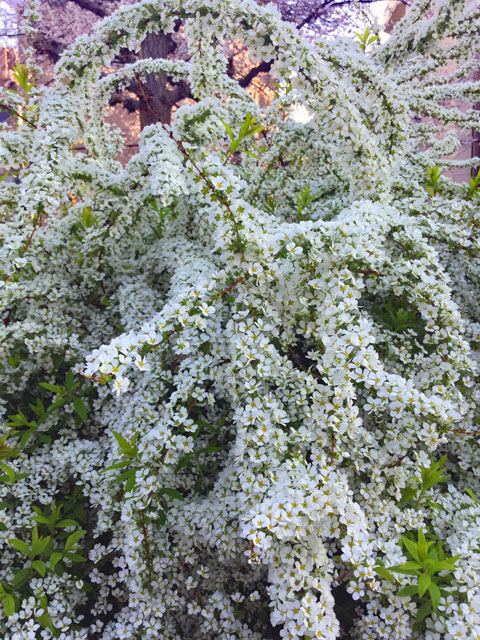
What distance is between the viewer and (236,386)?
1.39m

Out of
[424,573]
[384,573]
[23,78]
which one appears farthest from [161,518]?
[23,78]

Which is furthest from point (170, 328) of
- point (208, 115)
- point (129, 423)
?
point (208, 115)

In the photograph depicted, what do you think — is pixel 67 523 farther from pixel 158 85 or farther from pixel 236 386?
pixel 158 85

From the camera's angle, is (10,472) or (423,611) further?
(10,472)

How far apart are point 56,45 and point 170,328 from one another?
39.0 feet

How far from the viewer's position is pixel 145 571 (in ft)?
4.73

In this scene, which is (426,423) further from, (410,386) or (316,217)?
(316,217)

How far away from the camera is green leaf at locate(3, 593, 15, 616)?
52.2 inches

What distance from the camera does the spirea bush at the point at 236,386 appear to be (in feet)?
4.01

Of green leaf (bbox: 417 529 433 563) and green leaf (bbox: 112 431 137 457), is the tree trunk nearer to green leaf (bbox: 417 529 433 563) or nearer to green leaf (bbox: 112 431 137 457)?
green leaf (bbox: 112 431 137 457)

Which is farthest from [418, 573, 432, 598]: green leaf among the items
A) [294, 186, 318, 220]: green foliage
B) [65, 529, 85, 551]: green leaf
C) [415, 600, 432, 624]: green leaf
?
[294, 186, 318, 220]: green foliage

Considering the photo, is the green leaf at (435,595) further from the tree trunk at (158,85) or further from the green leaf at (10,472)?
the tree trunk at (158,85)

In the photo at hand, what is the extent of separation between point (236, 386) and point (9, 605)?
0.96 meters

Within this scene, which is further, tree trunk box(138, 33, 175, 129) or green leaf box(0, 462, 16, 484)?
tree trunk box(138, 33, 175, 129)
